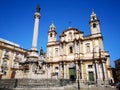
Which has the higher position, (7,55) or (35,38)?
(35,38)

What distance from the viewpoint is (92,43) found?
28.6 meters

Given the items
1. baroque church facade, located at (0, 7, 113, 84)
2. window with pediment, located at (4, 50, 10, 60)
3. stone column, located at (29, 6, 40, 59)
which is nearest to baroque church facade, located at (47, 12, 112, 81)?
baroque church facade, located at (0, 7, 113, 84)

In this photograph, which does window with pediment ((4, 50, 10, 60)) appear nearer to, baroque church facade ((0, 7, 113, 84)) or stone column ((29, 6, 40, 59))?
baroque church facade ((0, 7, 113, 84))

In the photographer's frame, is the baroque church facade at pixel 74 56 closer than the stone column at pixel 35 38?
No

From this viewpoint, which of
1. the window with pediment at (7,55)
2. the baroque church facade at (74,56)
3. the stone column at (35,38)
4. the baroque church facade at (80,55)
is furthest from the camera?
the window with pediment at (7,55)

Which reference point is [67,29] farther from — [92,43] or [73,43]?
[92,43]

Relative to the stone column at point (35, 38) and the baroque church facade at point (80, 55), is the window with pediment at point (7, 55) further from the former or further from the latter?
the stone column at point (35, 38)

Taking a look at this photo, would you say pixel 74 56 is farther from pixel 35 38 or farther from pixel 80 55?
pixel 35 38

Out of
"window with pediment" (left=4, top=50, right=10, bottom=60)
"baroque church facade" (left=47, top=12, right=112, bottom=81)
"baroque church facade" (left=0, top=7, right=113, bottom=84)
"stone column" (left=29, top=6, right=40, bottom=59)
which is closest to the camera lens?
"stone column" (left=29, top=6, right=40, bottom=59)

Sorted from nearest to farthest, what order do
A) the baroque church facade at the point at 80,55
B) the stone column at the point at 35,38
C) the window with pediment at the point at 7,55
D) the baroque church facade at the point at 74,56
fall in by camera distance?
the stone column at the point at 35,38 < the baroque church facade at the point at 80,55 < the baroque church facade at the point at 74,56 < the window with pediment at the point at 7,55

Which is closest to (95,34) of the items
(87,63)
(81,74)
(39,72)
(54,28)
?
(87,63)

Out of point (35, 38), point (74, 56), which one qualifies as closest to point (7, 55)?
point (35, 38)

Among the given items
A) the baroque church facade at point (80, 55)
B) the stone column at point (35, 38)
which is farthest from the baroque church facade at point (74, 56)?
the stone column at point (35, 38)

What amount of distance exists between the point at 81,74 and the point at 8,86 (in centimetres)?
1870
